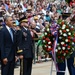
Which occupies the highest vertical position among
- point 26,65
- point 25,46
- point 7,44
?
point 7,44

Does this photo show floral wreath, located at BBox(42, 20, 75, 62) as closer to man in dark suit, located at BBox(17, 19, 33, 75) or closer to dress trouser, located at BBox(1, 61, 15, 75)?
man in dark suit, located at BBox(17, 19, 33, 75)

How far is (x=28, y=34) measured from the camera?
9.34m

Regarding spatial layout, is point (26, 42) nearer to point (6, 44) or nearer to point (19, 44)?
point (19, 44)

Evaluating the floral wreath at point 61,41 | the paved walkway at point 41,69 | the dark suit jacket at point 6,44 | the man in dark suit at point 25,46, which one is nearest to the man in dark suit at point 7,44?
the dark suit jacket at point 6,44

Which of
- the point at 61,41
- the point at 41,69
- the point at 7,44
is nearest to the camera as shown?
the point at 7,44

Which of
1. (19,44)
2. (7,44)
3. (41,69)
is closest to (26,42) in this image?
(19,44)

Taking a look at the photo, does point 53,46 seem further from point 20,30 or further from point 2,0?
point 2,0

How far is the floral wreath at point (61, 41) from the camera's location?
8.71 m

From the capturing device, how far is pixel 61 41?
8.75 meters

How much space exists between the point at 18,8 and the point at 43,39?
28.4 feet

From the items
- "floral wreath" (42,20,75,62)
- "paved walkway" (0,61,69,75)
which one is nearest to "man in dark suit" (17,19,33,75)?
"floral wreath" (42,20,75,62)

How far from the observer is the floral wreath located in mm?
8711

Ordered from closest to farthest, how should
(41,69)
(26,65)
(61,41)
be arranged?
(61,41), (26,65), (41,69)

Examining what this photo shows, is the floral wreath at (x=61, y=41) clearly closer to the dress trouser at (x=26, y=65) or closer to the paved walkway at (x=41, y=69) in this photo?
the dress trouser at (x=26, y=65)
